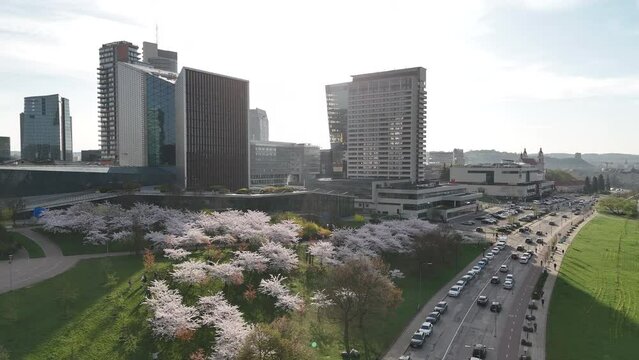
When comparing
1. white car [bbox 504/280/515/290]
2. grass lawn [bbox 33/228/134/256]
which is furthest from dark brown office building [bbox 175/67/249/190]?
white car [bbox 504/280/515/290]

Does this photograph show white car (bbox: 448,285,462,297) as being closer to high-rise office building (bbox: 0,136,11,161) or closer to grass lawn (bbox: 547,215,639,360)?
grass lawn (bbox: 547,215,639,360)

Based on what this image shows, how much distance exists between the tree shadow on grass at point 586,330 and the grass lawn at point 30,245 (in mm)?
72704

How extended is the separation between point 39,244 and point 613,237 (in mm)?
130859

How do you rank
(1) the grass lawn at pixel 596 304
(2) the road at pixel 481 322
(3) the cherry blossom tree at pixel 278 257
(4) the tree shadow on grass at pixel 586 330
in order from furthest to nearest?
(3) the cherry blossom tree at pixel 278 257 → (1) the grass lawn at pixel 596 304 → (4) the tree shadow on grass at pixel 586 330 → (2) the road at pixel 481 322

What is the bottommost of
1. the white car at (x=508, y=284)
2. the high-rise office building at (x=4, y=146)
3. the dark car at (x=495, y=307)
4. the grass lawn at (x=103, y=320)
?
the dark car at (x=495, y=307)

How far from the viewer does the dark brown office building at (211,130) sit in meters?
136

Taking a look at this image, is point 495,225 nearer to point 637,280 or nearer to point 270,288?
point 637,280

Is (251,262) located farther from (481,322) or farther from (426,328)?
(481,322)

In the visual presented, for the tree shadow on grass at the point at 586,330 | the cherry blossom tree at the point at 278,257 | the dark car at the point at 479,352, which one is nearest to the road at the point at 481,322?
the dark car at the point at 479,352

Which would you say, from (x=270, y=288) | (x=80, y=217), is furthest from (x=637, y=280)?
(x=80, y=217)

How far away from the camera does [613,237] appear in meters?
115

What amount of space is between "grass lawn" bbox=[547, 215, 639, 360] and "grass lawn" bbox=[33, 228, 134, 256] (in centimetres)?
6451

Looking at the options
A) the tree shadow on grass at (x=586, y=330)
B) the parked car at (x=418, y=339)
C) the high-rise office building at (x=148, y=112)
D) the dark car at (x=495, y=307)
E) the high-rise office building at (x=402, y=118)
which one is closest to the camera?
the parked car at (x=418, y=339)

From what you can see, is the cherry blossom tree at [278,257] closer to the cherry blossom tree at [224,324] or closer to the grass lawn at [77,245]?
the cherry blossom tree at [224,324]
